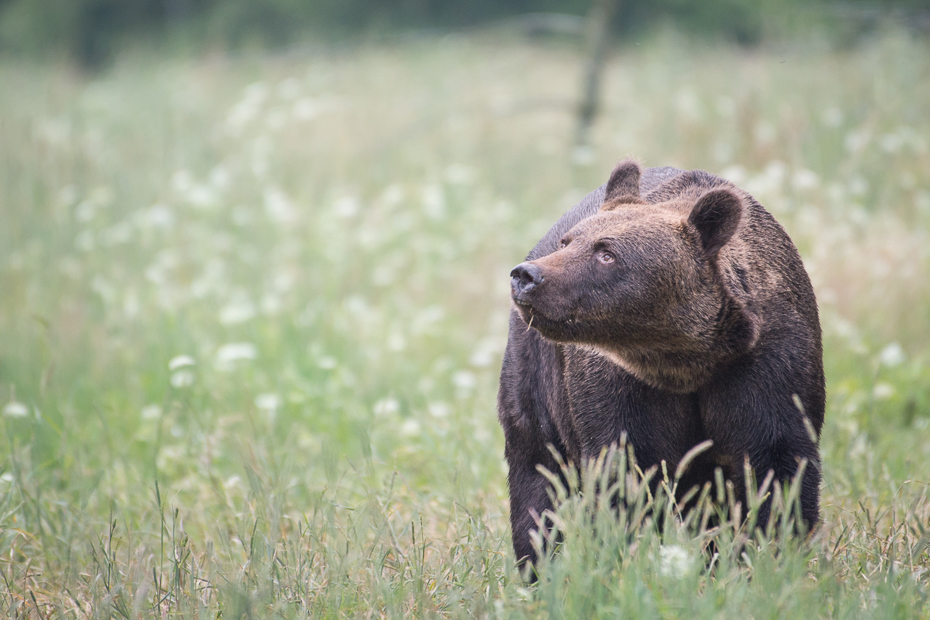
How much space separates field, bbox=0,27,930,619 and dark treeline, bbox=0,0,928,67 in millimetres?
8822

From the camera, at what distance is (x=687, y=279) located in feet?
9.83

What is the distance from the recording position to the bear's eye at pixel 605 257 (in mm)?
2969

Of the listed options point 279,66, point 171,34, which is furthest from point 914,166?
point 171,34

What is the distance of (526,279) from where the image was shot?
9.50ft

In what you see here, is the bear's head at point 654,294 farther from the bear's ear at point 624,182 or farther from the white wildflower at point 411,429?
the white wildflower at point 411,429

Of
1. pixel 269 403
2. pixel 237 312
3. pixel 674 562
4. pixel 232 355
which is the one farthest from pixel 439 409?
pixel 674 562

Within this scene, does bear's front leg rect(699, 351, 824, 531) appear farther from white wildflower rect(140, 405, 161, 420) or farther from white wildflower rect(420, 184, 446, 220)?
white wildflower rect(420, 184, 446, 220)

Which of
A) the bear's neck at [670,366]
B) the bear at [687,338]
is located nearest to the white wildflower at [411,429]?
the bear at [687,338]

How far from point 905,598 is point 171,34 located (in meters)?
23.8

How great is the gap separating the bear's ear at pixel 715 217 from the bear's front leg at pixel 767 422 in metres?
Result: 0.40

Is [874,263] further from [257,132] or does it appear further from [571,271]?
[257,132]

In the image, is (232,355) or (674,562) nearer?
(674,562)

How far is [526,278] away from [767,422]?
0.90 m

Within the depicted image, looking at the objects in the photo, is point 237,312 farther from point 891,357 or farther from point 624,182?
point 891,357
